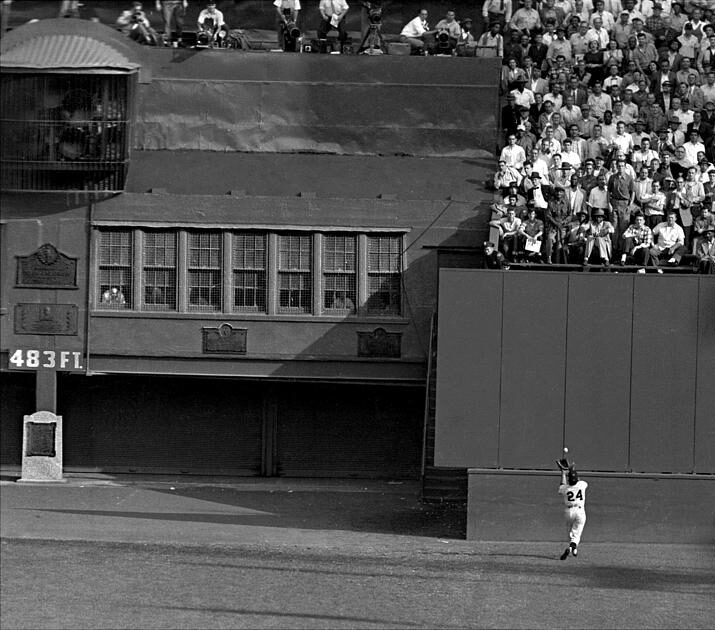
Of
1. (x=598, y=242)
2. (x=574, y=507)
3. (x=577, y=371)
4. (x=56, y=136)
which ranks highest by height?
(x=56, y=136)

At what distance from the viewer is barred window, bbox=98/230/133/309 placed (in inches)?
1199

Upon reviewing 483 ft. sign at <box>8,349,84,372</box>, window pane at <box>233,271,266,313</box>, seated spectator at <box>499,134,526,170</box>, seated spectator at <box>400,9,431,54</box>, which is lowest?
483 ft. sign at <box>8,349,84,372</box>

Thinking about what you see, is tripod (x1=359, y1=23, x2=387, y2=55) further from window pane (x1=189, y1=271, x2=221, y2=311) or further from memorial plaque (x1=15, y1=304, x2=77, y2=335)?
memorial plaque (x1=15, y1=304, x2=77, y2=335)

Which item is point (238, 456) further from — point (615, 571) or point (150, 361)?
point (615, 571)

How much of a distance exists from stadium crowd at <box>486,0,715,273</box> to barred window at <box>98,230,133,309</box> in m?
7.41

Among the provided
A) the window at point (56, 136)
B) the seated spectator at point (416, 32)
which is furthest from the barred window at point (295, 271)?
the seated spectator at point (416, 32)

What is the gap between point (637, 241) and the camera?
90.0 ft

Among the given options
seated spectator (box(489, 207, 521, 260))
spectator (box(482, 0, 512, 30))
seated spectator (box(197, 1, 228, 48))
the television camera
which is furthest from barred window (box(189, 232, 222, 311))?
spectator (box(482, 0, 512, 30))

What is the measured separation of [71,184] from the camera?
30328 millimetres

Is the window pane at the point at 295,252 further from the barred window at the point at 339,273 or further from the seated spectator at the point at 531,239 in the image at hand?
the seated spectator at the point at 531,239

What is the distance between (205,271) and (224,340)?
142cm

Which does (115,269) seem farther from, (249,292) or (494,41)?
(494,41)

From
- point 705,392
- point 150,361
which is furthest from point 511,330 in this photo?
point 150,361

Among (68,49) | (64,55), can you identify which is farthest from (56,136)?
(68,49)
